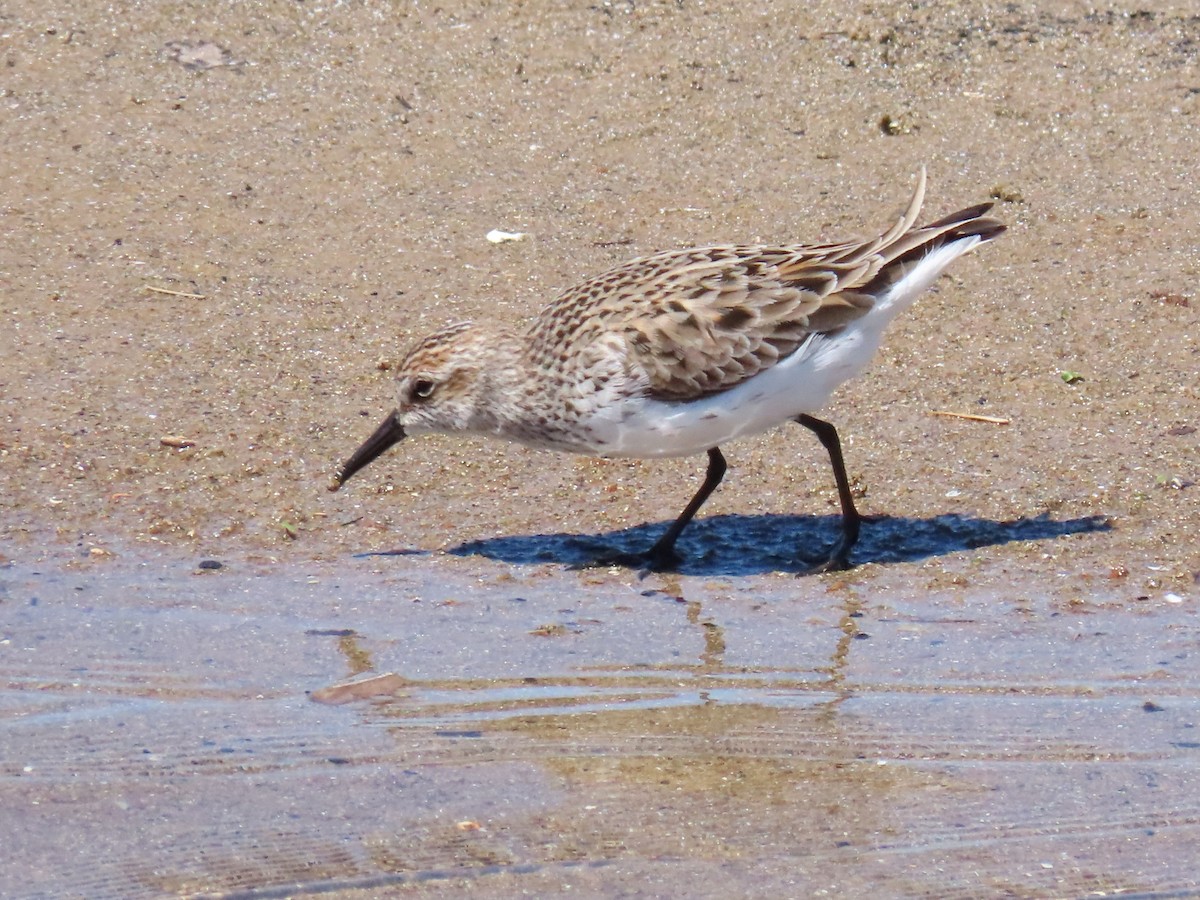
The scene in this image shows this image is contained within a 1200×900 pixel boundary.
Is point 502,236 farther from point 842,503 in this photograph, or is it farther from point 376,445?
point 842,503

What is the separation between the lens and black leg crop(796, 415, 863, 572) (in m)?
6.68

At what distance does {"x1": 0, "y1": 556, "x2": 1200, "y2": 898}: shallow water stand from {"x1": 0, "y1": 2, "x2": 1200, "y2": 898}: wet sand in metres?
0.02

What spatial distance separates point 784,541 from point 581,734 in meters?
1.89

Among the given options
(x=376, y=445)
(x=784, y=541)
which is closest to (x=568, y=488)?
(x=376, y=445)

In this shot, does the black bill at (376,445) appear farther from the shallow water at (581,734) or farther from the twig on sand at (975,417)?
the twig on sand at (975,417)

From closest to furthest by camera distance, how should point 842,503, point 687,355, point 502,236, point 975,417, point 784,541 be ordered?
point 687,355, point 842,503, point 784,541, point 975,417, point 502,236

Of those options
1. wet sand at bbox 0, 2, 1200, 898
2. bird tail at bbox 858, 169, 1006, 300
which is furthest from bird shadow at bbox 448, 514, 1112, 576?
bird tail at bbox 858, 169, 1006, 300

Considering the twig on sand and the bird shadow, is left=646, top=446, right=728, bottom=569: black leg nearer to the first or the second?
the bird shadow

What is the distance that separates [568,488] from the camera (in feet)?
24.1

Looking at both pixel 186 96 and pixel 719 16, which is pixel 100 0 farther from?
pixel 719 16

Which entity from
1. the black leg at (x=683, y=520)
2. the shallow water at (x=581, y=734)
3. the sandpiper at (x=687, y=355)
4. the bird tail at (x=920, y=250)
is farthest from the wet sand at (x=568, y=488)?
the bird tail at (x=920, y=250)

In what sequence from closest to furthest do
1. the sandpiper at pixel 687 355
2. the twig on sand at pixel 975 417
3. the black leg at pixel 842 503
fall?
the sandpiper at pixel 687 355 < the black leg at pixel 842 503 < the twig on sand at pixel 975 417

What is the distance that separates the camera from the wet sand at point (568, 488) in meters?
A: 4.88

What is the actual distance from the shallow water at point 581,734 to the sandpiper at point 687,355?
57 centimetres
